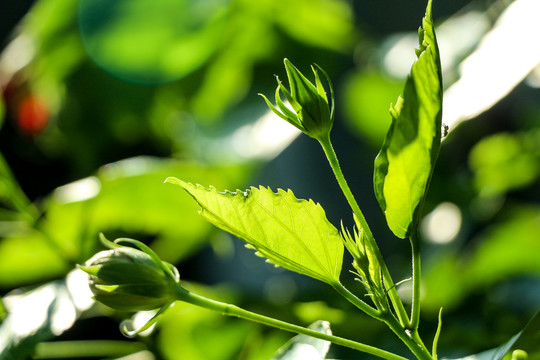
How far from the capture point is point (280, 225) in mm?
229

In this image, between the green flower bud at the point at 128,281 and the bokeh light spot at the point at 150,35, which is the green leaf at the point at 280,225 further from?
the bokeh light spot at the point at 150,35

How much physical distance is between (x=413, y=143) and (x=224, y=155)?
0.40 metres

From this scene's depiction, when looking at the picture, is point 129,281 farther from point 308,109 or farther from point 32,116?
point 32,116

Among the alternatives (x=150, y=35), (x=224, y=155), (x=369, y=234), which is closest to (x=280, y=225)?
(x=369, y=234)

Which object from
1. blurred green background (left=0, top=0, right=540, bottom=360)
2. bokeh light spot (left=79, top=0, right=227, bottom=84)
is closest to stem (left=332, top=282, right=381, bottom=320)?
blurred green background (left=0, top=0, right=540, bottom=360)

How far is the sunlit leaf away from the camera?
25cm

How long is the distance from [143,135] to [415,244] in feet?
1.94

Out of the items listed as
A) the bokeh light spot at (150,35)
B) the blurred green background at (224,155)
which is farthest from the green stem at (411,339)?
the bokeh light spot at (150,35)

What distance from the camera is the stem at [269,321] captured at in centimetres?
22

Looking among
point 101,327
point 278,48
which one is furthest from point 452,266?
point 101,327

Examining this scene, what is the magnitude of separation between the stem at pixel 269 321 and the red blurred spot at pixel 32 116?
0.60 meters

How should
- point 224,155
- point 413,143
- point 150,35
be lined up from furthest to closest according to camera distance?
point 150,35, point 224,155, point 413,143

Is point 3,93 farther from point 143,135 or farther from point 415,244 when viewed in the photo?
point 415,244

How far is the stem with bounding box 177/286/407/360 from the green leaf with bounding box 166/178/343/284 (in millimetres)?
25
